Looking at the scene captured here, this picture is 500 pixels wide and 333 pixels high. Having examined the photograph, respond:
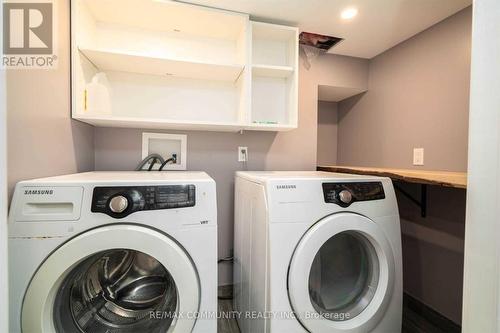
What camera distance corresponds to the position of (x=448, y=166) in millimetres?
1421

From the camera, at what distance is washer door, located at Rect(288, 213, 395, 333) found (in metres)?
0.93

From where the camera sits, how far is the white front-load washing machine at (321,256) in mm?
924

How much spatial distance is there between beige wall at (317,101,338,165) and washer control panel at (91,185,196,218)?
194 cm

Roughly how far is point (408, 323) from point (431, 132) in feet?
4.13

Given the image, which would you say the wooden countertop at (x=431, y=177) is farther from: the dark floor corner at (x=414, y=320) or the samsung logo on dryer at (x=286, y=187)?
the dark floor corner at (x=414, y=320)

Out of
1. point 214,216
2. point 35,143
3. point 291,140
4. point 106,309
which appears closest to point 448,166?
point 291,140

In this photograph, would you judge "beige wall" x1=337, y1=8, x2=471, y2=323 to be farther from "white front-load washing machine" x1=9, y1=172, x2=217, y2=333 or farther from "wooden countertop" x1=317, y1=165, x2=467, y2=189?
"white front-load washing machine" x1=9, y1=172, x2=217, y2=333

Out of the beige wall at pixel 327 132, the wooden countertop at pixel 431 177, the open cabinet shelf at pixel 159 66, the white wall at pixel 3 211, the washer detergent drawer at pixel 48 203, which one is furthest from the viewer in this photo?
the beige wall at pixel 327 132

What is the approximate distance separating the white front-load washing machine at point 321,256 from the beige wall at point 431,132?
57 cm

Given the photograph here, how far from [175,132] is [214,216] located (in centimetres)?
95

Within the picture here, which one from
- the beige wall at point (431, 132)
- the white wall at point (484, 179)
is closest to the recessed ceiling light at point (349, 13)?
the beige wall at point (431, 132)

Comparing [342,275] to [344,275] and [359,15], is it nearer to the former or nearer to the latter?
[344,275]

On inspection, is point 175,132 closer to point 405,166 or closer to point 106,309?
point 106,309

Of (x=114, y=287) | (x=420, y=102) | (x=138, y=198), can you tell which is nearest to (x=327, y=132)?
(x=420, y=102)
